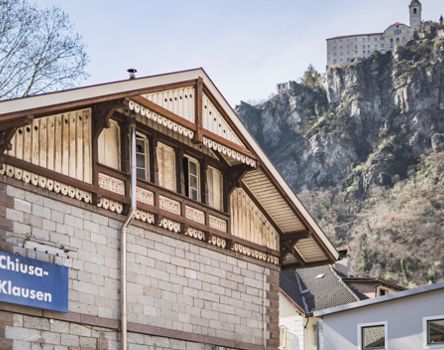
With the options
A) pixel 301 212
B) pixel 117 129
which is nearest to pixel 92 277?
pixel 117 129

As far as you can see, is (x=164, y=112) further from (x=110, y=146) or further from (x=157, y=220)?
(x=157, y=220)

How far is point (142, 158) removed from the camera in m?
18.7

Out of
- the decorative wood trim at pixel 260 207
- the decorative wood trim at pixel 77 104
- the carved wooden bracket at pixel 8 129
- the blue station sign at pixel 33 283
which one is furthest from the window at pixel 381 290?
the carved wooden bracket at pixel 8 129

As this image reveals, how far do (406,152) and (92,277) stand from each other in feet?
458

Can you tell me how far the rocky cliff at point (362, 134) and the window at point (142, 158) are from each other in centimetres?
10462

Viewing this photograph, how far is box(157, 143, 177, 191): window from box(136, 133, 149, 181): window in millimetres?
404

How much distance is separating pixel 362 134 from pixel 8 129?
489 feet

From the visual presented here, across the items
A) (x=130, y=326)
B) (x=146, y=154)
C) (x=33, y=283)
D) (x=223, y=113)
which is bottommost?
(x=130, y=326)

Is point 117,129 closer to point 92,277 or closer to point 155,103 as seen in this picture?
point 155,103

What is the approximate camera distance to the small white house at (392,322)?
31.2m

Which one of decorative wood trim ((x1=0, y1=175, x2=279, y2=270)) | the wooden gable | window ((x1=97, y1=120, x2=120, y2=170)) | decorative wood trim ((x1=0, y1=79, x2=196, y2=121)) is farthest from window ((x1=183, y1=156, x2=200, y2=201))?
window ((x1=97, y1=120, x2=120, y2=170))

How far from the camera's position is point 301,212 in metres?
22.1

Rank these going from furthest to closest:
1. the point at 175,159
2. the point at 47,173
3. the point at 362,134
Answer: the point at 362,134 < the point at 175,159 < the point at 47,173

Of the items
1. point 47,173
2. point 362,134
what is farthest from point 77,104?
point 362,134
